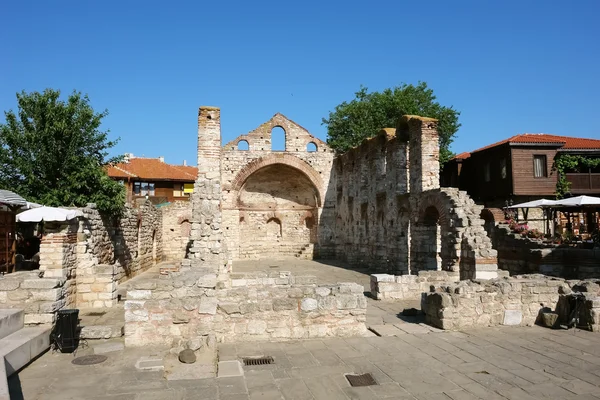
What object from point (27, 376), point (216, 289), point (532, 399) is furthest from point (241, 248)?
point (532, 399)

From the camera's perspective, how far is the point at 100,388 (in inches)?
208

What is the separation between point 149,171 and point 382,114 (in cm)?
2101

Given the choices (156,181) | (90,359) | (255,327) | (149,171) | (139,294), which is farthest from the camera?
(149,171)

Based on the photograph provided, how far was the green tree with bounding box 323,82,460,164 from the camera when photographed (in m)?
33.4

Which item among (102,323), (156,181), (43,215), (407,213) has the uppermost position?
(156,181)

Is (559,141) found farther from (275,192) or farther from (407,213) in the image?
(275,192)

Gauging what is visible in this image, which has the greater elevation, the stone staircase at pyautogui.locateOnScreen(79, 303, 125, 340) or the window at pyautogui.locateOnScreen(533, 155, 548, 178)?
the window at pyautogui.locateOnScreen(533, 155, 548, 178)

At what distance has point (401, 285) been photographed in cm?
1194

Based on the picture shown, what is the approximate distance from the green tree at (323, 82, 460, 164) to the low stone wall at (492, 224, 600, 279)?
15694mm

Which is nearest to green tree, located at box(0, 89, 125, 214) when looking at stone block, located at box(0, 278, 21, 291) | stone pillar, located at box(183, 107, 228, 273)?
stone pillar, located at box(183, 107, 228, 273)

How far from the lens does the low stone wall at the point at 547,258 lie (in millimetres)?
14836

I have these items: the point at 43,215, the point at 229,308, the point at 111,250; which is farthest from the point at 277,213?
the point at 229,308

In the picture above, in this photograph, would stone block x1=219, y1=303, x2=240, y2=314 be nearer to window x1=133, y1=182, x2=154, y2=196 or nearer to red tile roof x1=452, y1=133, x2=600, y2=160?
red tile roof x1=452, y1=133, x2=600, y2=160

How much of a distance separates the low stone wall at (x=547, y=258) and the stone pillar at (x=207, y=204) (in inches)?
436
